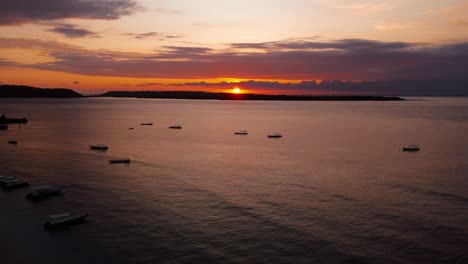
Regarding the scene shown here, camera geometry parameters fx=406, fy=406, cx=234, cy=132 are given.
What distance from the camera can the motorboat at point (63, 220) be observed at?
1778 inches

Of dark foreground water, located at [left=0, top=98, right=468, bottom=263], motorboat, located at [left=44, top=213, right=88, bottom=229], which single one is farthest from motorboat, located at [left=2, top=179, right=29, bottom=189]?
motorboat, located at [left=44, top=213, right=88, bottom=229]

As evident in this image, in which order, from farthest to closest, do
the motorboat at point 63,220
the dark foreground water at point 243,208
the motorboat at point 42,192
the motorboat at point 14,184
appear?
the motorboat at point 14,184 → the motorboat at point 42,192 → the motorboat at point 63,220 → the dark foreground water at point 243,208

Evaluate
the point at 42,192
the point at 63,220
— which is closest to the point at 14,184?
the point at 42,192

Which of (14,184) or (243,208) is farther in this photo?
(14,184)

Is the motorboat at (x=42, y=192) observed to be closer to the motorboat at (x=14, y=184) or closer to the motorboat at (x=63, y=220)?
the motorboat at (x=14, y=184)

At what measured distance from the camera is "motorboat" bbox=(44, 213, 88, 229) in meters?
45.2

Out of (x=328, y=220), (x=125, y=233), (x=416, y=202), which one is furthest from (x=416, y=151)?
(x=125, y=233)

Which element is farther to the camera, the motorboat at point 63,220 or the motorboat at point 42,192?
the motorboat at point 42,192

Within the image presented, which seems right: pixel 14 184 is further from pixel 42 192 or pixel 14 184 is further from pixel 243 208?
pixel 243 208

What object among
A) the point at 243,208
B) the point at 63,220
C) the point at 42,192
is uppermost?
the point at 42,192

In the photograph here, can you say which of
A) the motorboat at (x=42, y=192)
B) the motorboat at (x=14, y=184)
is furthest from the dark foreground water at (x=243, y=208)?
the motorboat at (x=14, y=184)

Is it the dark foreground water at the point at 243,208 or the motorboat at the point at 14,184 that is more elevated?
the motorboat at the point at 14,184

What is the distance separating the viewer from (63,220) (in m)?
45.6

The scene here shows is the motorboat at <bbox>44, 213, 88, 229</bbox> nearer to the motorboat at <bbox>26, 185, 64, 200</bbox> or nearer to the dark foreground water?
the dark foreground water
